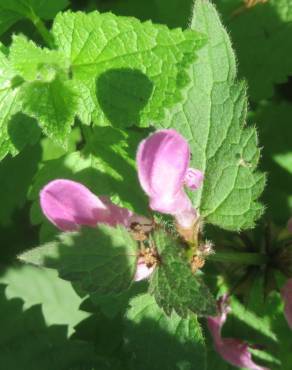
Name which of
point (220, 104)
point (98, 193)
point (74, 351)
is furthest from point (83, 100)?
point (74, 351)

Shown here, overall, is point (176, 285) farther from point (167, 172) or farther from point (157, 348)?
point (157, 348)

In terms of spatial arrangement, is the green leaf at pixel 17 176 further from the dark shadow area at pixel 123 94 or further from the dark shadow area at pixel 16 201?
the dark shadow area at pixel 123 94

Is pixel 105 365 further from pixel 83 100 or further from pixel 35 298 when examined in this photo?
pixel 83 100

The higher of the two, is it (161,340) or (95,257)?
(95,257)

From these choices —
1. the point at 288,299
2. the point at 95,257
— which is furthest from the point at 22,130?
the point at 288,299

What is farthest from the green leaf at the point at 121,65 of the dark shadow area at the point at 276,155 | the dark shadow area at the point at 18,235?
the dark shadow area at the point at 18,235

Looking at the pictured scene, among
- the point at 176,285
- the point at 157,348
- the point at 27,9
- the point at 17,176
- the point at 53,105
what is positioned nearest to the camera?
the point at 176,285

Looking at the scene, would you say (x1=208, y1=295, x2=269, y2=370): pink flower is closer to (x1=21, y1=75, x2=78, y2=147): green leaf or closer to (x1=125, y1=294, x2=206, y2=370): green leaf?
(x1=125, y1=294, x2=206, y2=370): green leaf

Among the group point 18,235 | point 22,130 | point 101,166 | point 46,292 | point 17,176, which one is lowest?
point 46,292
